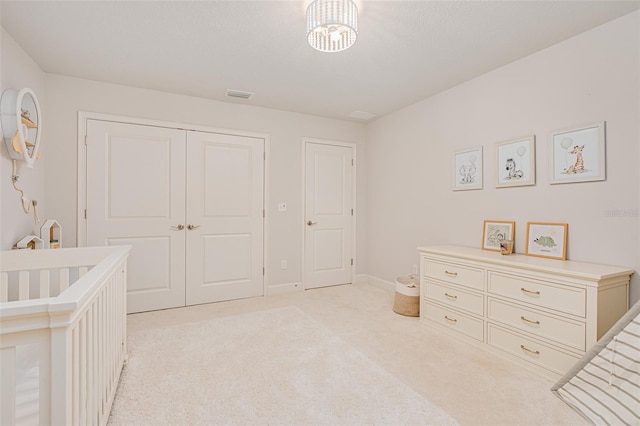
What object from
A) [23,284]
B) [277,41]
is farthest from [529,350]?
[23,284]

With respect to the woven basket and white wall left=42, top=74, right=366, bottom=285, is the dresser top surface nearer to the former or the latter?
the woven basket

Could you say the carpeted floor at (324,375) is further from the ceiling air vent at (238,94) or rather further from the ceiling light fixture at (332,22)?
the ceiling air vent at (238,94)

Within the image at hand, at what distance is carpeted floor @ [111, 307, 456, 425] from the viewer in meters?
1.60

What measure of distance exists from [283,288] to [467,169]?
2.49 meters

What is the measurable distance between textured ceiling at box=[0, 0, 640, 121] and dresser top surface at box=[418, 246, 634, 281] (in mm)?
1575

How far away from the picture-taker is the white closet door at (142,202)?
3031mm

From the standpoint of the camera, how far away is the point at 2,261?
1899mm

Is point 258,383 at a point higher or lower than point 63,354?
lower

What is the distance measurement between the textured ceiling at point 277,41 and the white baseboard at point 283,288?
2280mm

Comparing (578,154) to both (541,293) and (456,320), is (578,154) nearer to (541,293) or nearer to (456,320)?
(541,293)

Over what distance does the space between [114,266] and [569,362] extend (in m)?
2.62

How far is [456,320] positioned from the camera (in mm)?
2576

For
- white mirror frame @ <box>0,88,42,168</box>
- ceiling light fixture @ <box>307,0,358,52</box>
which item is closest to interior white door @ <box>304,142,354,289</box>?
ceiling light fixture @ <box>307,0,358,52</box>

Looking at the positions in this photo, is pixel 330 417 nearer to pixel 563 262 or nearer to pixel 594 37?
pixel 563 262
